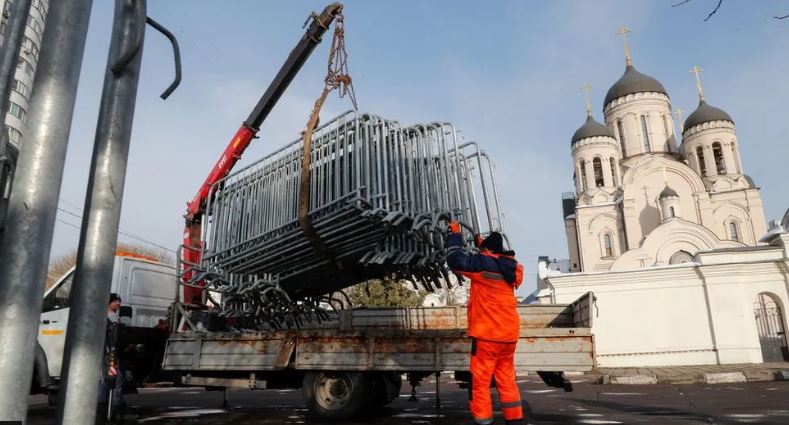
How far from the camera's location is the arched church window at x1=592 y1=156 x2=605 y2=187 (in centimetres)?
4306

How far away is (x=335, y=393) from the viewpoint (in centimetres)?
712

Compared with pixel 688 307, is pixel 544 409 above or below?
below

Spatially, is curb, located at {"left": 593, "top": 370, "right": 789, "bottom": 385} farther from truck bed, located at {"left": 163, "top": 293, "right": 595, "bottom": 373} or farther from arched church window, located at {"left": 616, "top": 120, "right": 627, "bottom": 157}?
arched church window, located at {"left": 616, "top": 120, "right": 627, "bottom": 157}

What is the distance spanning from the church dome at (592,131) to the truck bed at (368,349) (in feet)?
124

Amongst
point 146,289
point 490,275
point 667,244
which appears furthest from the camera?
point 667,244

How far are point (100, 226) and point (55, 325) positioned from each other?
24.0 ft

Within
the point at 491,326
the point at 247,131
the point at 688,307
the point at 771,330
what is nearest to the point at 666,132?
the point at 771,330

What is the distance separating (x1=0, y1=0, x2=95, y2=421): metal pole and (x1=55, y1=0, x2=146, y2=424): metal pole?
7.4 inches

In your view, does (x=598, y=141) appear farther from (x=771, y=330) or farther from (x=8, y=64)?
(x=8, y=64)

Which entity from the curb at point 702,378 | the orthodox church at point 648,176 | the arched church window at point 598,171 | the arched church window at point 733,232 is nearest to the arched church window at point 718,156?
the orthodox church at point 648,176

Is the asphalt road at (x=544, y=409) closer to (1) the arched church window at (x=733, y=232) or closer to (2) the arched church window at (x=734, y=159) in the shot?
(1) the arched church window at (x=733, y=232)

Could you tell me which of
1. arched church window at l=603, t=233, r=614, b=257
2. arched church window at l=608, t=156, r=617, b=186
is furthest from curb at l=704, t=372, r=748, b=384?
arched church window at l=608, t=156, r=617, b=186

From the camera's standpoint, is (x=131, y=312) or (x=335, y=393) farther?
(x=131, y=312)

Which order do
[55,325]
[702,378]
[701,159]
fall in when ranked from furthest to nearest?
1. [701,159]
2. [702,378]
3. [55,325]
